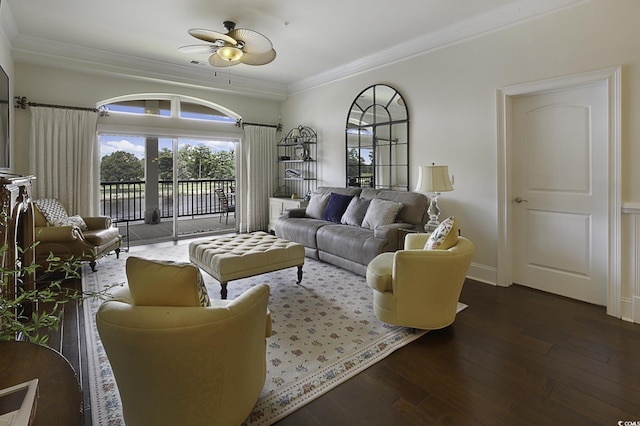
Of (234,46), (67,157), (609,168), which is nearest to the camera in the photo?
(609,168)

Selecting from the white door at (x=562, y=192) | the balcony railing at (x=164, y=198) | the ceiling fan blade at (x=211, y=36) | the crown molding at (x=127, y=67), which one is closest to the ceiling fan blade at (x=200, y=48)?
the ceiling fan blade at (x=211, y=36)

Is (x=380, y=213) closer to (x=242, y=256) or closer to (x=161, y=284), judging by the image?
(x=242, y=256)

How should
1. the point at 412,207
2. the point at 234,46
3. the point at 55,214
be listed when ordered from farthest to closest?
the point at 55,214, the point at 412,207, the point at 234,46

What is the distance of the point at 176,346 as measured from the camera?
1.25m

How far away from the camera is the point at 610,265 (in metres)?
2.89

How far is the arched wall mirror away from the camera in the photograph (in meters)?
4.69

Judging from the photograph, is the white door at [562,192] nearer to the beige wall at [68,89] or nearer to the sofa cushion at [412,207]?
the sofa cushion at [412,207]

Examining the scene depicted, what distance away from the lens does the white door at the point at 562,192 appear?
10.0ft

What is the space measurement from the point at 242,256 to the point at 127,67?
3774 mm

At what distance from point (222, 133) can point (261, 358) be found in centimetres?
539

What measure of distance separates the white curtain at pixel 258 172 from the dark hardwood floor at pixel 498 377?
3960 mm

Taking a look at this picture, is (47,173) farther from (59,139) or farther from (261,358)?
(261,358)

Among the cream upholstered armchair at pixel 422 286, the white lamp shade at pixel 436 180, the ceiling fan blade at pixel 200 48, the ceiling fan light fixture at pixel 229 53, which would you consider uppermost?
the ceiling fan blade at pixel 200 48

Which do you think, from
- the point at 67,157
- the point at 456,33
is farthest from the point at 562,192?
the point at 67,157
